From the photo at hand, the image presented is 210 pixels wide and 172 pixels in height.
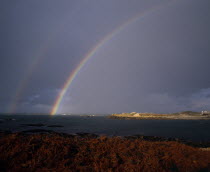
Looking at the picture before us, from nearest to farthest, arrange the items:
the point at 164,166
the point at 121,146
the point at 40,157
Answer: the point at 40,157
the point at 164,166
the point at 121,146

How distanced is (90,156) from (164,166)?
4.42 meters

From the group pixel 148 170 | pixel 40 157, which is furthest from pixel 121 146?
pixel 40 157

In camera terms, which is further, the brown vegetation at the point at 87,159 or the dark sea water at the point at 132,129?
the dark sea water at the point at 132,129

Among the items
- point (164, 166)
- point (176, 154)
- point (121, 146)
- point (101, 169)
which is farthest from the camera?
point (121, 146)

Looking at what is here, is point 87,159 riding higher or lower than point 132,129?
higher

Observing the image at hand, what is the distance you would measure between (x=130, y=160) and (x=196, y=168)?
13.0ft

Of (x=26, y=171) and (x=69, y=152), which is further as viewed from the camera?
(x=69, y=152)

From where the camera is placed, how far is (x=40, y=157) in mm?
8617

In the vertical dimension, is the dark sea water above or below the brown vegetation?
below

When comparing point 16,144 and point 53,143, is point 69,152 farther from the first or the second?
point 16,144

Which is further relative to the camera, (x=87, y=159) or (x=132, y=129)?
(x=132, y=129)

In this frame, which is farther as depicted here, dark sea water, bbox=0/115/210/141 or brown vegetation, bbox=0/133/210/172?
dark sea water, bbox=0/115/210/141

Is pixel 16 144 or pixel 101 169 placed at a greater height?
pixel 16 144

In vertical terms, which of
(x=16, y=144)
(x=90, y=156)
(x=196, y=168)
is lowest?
(x=196, y=168)
